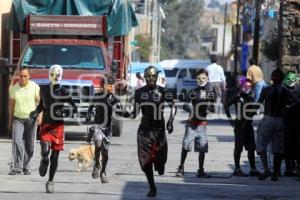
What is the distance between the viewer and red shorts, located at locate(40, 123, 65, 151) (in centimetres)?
1359

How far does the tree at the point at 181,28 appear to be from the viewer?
135 meters

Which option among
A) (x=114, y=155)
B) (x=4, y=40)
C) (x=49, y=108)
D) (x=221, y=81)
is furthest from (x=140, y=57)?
(x=49, y=108)

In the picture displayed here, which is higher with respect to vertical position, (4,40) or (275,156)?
(4,40)

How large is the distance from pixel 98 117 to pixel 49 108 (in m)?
1.39

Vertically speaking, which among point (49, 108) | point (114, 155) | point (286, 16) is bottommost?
point (114, 155)

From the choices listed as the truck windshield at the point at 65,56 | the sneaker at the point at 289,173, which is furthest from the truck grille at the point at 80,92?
the sneaker at the point at 289,173

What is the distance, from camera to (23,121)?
52.8 feet

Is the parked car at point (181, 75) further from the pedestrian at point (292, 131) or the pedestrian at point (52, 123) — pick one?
the pedestrian at point (52, 123)

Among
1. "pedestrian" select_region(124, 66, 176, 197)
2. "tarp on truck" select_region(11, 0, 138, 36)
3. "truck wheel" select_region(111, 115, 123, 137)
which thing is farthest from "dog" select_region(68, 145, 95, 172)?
"tarp on truck" select_region(11, 0, 138, 36)

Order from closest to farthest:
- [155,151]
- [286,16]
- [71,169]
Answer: [155,151] < [71,169] < [286,16]

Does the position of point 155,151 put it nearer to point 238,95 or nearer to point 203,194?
point 203,194

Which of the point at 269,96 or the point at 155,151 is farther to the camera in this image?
the point at 269,96

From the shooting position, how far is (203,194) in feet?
45.0

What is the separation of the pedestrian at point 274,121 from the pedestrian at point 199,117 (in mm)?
921
